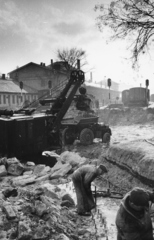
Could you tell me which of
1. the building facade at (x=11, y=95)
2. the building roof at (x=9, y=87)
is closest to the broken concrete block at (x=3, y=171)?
the building facade at (x=11, y=95)

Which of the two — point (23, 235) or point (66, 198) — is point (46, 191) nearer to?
point (66, 198)

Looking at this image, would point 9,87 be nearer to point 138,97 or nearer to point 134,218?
point 138,97

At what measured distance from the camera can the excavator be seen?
9.14 metres

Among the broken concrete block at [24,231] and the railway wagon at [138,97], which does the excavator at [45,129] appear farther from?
the railway wagon at [138,97]

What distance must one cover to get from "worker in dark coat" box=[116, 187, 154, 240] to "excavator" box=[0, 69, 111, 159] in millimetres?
7047

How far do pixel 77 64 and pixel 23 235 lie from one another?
38.7m

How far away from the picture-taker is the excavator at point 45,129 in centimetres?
914

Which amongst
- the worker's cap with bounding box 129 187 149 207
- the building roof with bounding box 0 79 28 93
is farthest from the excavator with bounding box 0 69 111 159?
the building roof with bounding box 0 79 28 93

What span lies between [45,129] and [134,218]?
7.94 meters

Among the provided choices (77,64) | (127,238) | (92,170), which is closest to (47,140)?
(92,170)

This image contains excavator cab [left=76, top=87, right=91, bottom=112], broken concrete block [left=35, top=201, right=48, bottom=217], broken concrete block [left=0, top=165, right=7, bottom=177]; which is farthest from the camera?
excavator cab [left=76, top=87, right=91, bottom=112]

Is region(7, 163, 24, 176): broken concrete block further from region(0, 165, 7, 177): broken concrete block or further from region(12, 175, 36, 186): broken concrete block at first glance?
region(12, 175, 36, 186): broken concrete block

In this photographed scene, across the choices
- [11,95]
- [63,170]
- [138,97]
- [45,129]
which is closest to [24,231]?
[63,170]

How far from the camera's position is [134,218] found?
280 cm
